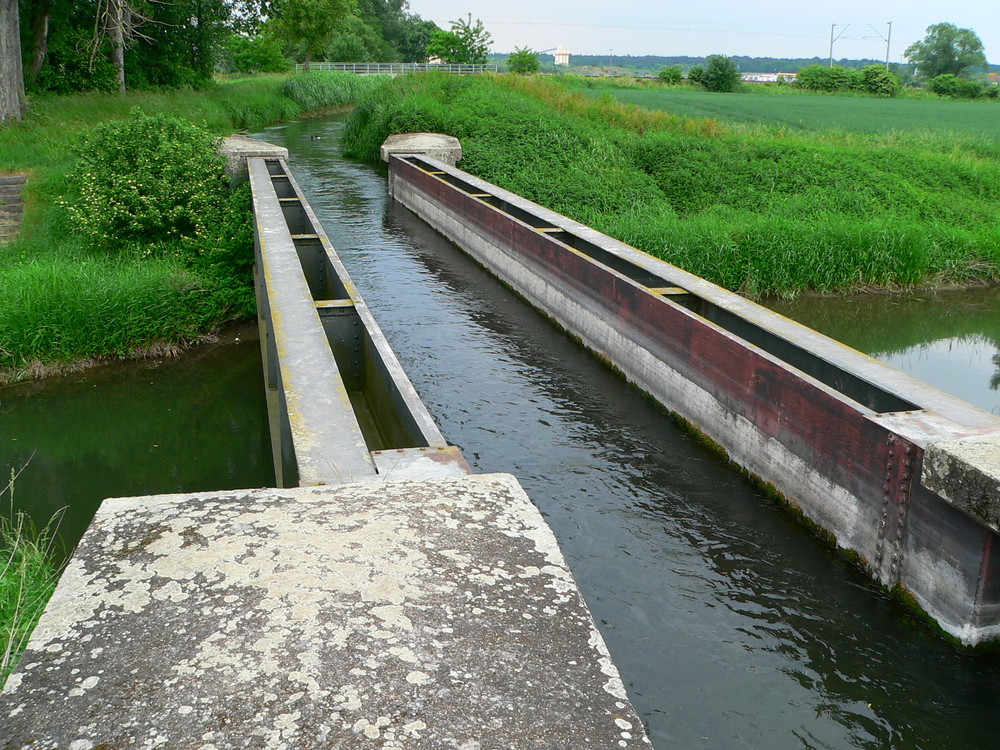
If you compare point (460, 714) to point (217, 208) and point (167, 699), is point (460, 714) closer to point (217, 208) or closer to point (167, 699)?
point (167, 699)

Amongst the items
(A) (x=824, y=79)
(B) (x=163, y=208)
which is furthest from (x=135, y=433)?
(A) (x=824, y=79)

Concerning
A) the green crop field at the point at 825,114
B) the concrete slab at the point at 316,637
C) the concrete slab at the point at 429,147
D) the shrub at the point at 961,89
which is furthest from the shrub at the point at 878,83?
the concrete slab at the point at 316,637

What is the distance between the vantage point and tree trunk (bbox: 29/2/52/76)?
25.8 m

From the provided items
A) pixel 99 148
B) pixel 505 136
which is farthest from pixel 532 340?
pixel 505 136

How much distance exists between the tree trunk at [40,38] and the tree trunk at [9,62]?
6.13 metres

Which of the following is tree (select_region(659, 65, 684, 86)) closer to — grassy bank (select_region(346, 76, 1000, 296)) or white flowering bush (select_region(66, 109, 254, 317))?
grassy bank (select_region(346, 76, 1000, 296))

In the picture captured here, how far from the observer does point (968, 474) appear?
14.3 feet

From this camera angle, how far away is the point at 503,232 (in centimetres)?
1256

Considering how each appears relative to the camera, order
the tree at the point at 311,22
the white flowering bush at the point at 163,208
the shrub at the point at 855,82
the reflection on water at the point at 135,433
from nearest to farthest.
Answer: the reflection on water at the point at 135,433 → the white flowering bush at the point at 163,208 → the tree at the point at 311,22 → the shrub at the point at 855,82

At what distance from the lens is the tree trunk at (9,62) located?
19.4 m

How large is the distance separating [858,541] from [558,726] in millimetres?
3960

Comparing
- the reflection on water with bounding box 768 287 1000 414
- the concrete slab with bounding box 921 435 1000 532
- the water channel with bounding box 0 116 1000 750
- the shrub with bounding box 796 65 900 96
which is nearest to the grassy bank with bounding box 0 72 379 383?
the water channel with bounding box 0 116 1000 750

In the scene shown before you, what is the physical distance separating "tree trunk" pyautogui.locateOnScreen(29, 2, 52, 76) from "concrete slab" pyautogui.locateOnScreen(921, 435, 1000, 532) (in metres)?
27.6

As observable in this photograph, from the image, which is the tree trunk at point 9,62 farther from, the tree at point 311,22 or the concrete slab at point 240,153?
the tree at point 311,22
